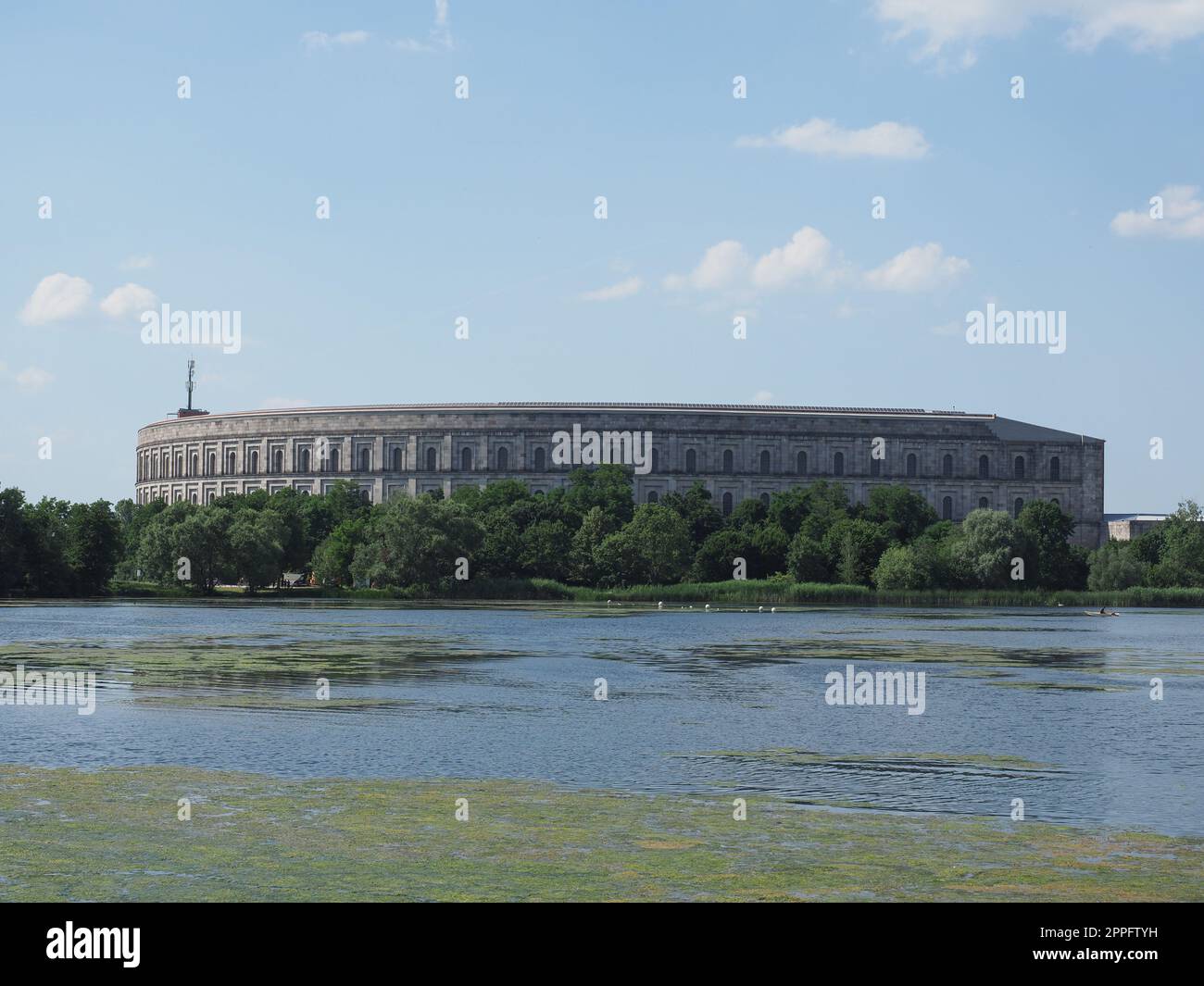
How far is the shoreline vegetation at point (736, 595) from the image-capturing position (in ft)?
340

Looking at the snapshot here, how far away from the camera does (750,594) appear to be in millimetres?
106625

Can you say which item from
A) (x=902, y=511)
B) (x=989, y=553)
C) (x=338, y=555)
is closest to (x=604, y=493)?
(x=902, y=511)

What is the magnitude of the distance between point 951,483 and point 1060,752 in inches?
5895

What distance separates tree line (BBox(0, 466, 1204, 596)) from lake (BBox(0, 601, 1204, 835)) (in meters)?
45.9

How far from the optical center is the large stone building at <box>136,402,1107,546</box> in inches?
6471

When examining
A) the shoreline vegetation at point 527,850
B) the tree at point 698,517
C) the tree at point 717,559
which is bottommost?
the shoreline vegetation at point 527,850

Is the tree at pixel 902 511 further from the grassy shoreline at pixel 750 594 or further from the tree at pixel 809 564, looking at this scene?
the grassy shoreline at pixel 750 594

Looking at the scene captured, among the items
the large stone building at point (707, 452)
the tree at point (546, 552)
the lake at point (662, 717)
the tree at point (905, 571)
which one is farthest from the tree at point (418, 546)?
the large stone building at point (707, 452)

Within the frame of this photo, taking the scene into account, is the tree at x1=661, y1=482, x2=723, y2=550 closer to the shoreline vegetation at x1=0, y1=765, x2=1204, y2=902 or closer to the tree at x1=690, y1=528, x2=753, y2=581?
the tree at x1=690, y1=528, x2=753, y2=581

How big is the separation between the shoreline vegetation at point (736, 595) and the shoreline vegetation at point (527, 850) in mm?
83413
